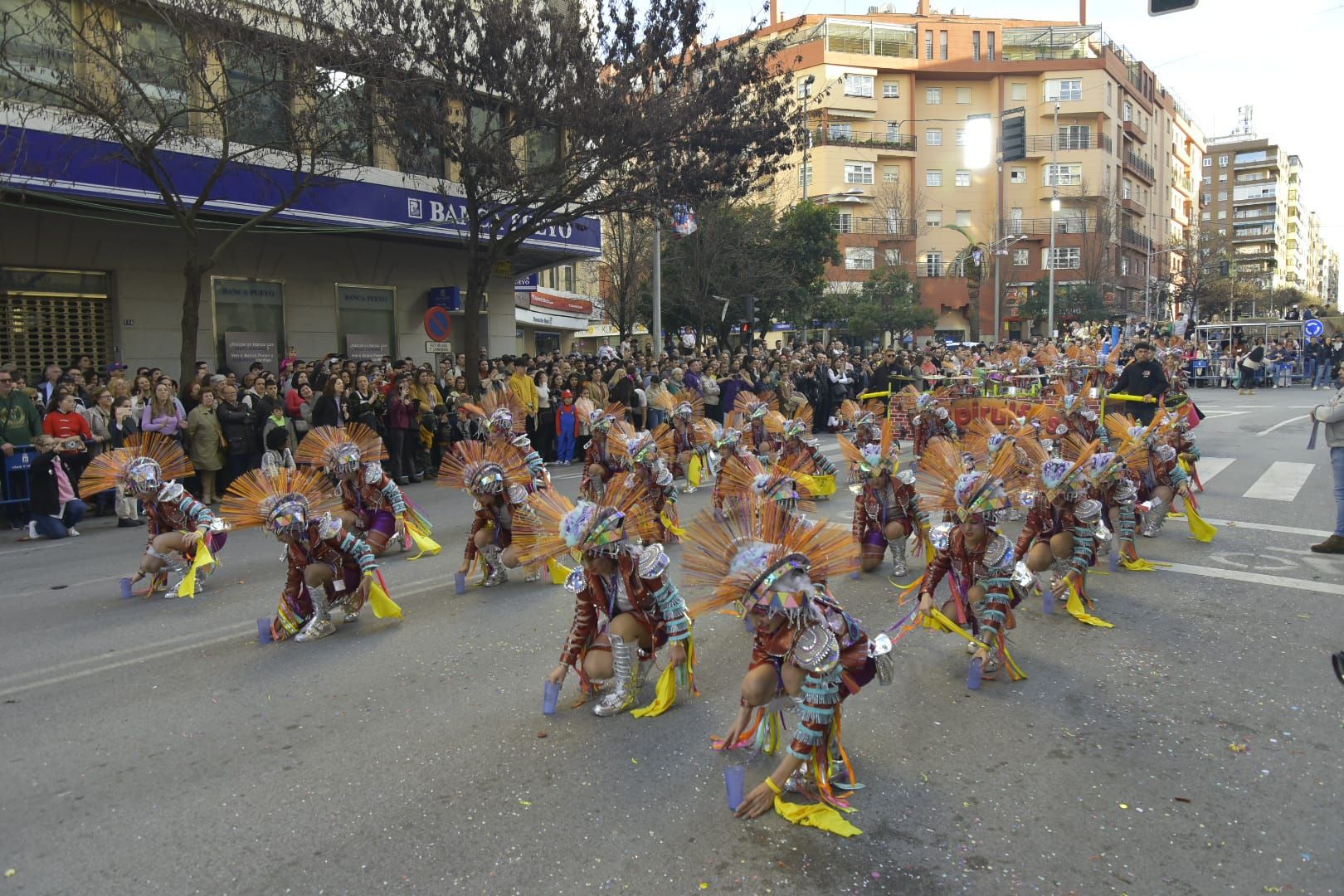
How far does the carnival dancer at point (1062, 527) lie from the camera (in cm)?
646

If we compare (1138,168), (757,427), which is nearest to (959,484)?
(757,427)

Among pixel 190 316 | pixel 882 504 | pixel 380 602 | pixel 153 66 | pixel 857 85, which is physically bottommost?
pixel 380 602

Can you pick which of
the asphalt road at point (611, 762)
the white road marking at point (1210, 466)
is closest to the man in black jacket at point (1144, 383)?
the white road marking at point (1210, 466)

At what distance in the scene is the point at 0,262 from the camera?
1507cm

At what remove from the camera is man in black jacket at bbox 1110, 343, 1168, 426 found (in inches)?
502

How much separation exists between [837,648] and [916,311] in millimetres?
43883

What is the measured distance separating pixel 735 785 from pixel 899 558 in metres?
4.57

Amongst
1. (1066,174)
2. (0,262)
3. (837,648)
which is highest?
(1066,174)

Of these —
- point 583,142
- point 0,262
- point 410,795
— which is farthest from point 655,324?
point 410,795

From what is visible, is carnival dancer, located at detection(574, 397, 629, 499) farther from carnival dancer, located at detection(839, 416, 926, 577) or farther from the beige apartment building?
the beige apartment building

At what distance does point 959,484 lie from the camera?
543 centimetres

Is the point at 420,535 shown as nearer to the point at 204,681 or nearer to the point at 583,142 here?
the point at 204,681

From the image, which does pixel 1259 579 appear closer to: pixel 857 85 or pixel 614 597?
pixel 614 597

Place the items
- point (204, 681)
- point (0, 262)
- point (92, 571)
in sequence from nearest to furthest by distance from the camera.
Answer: point (204, 681)
point (92, 571)
point (0, 262)
